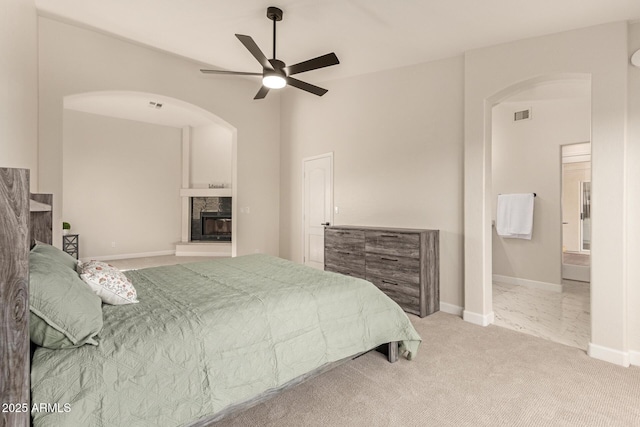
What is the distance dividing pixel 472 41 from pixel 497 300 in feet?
10.2

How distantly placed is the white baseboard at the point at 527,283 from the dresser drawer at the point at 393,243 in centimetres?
258

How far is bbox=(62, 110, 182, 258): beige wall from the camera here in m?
6.45

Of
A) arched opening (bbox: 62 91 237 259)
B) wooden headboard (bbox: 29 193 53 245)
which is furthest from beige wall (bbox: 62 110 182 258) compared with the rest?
wooden headboard (bbox: 29 193 53 245)

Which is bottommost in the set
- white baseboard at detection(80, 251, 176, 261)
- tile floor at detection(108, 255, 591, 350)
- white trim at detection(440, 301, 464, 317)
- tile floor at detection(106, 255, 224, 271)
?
tile floor at detection(108, 255, 591, 350)

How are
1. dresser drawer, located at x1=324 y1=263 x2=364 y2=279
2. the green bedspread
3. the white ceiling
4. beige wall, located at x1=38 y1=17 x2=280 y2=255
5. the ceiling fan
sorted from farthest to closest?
dresser drawer, located at x1=324 y1=263 x2=364 y2=279 → beige wall, located at x1=38 y1=17 x2=280 y2=255 → the ceiling fan → the white ceiling → the green bedspread

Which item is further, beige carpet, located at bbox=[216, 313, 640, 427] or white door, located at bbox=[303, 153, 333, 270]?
white door, located at bbox=[303, 153, 333, 270]

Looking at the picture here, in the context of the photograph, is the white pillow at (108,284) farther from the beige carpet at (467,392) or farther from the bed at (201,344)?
the beige carpet at (467,392)

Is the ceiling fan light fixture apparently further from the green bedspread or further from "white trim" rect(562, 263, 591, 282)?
"white trim" rect(562, 263, 591, 282)

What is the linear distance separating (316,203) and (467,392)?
11.6 feet

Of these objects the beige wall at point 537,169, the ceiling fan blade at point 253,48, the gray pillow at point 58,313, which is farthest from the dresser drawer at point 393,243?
the gray pillow at point 58,313

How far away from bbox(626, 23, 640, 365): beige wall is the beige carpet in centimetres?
38

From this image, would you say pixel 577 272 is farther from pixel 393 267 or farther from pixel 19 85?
pixel 19 85

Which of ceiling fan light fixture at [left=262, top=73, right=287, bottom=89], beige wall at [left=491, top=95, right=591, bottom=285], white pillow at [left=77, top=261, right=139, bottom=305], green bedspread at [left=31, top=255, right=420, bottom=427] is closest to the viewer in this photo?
green bedspread at [left=31, top=255, right=420, bottom=427]

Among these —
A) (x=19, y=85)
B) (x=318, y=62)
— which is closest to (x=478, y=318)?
(x=318, y=62)
